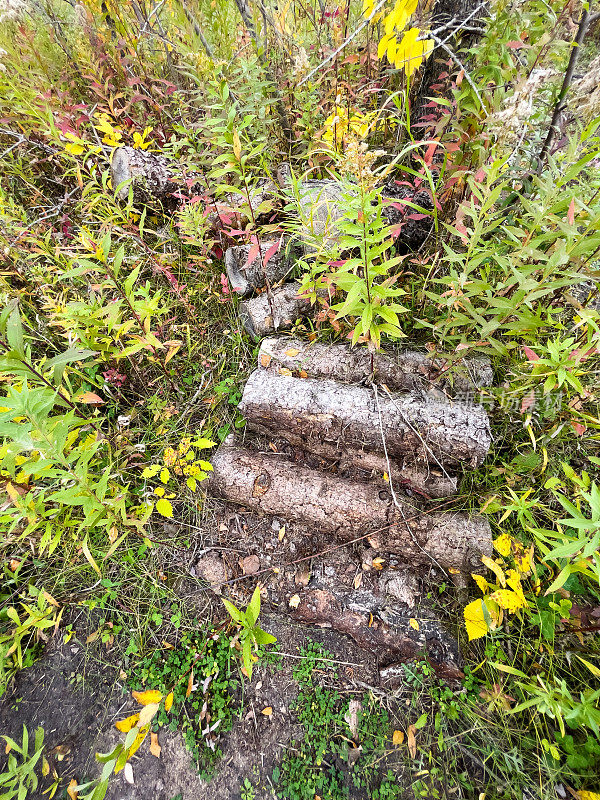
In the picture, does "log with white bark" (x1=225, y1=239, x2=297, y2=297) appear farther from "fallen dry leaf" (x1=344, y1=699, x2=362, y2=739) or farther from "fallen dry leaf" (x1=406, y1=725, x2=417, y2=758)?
"fallen dry leaf" (x1=406, y1=725, x2=417, y2=758)

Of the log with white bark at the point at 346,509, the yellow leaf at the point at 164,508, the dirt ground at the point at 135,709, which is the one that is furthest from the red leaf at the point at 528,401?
the yellow leaf at the point at 164,508

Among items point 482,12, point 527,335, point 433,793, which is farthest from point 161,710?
point 482,12

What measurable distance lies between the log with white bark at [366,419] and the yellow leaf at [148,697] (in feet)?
5.32

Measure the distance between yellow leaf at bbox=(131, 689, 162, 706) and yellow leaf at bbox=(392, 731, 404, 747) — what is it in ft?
4.19

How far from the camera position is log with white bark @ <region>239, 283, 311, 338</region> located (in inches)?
104

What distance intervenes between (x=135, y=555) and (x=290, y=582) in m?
1.02

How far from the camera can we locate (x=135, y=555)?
2.36 m

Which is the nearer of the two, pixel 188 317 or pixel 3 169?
pixel 188 317

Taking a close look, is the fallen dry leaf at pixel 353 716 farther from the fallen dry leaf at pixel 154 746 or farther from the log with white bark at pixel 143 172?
the log with white bark at pixel 143 172

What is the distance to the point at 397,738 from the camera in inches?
74.8

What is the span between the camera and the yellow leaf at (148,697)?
2004mm

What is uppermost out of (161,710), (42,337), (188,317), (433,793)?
(42,337)

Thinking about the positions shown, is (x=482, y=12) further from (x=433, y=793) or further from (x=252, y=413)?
(x=433, y=793)

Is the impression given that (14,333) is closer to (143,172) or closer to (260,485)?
(260,485)
